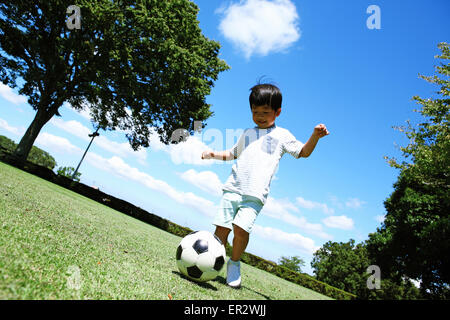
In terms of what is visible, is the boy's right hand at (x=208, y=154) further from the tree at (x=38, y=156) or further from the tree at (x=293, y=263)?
the tree at (x=38, y=156)

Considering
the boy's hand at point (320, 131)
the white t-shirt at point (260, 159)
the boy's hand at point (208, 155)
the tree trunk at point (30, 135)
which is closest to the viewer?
the boy's hand at point (320, 131)

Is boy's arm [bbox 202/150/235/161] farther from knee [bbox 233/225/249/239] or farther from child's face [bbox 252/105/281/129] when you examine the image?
knee [bbox 233/225/249/239]

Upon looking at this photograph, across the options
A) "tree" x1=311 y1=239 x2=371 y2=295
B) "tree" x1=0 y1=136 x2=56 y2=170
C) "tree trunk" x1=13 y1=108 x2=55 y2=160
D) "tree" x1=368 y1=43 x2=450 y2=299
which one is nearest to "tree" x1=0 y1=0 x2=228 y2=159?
"tree trunk" x1=13 y1=108 x2=55 y2=160

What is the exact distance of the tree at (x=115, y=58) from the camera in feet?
55.8

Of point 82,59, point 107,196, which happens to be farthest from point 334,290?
point 82,59

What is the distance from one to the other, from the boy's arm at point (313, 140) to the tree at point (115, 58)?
49.8ft

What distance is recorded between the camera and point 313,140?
3713mm

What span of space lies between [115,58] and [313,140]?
16840 mm

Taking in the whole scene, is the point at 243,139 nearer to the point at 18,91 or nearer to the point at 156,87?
the point at 156,87

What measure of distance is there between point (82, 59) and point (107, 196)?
11.7m

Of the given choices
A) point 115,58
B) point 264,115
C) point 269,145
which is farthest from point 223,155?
point 115,58

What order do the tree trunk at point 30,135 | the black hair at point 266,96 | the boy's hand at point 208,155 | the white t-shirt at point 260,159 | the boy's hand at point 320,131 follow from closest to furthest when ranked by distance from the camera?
the boy's hand at point 320,131, the white t-shirt at point 260,159, the black hair at point 266,96, the boy's hand at point 208,155, the tree trunk at point 30,135

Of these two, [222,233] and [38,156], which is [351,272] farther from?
[38,156]

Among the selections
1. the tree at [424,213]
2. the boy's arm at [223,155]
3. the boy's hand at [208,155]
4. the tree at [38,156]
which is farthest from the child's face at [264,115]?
the tree at [38,156]
